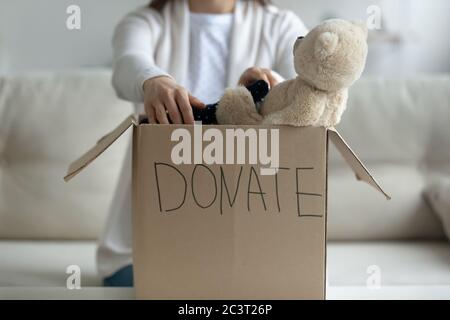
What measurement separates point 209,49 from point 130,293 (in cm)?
53

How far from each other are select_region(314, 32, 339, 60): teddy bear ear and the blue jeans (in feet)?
2.03

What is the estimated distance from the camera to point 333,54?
62 cm

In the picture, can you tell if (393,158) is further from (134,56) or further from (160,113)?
(160,113)

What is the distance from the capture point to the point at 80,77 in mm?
1628

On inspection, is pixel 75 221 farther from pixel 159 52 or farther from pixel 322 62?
pixel 322 62

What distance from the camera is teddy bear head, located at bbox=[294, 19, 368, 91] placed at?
621 millimetres

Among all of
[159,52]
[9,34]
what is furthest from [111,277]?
[9,34]

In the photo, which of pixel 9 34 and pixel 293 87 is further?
pixel 9 34

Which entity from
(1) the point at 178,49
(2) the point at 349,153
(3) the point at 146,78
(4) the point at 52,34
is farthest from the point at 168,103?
(4) the point at 52,34

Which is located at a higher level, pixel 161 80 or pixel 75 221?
pixel 161 80

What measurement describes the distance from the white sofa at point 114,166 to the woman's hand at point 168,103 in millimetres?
773

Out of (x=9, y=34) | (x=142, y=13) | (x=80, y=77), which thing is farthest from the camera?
(x=9, y=34)

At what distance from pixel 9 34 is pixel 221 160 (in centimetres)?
184

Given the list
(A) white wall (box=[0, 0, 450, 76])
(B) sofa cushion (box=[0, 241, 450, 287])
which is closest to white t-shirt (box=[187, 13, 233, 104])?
(B) sofa cushion (box=[0, 241, 450, 287])
